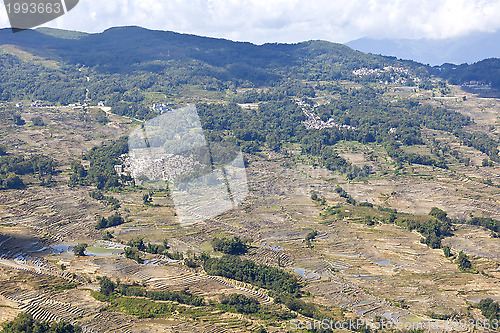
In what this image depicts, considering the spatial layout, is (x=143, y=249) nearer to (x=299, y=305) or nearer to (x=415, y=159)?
(x=299, y=305)

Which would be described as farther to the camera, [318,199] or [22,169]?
[22,169]

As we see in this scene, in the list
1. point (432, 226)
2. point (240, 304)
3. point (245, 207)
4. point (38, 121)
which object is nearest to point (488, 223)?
point (432, 226)

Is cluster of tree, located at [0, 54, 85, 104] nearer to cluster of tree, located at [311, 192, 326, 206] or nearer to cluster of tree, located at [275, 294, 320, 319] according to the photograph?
cluster of tree, located at [311, 192, 326, 206]

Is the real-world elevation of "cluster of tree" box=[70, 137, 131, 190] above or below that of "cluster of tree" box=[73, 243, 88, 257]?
above

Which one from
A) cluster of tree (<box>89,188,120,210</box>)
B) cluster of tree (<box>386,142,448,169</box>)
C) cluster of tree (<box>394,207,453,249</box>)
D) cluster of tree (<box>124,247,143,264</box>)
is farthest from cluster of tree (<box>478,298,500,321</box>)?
cluster of tree (<box>386,142,448,169</box>)

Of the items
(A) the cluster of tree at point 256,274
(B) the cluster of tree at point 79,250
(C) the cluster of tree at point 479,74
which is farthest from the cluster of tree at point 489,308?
(C) the cluster of tree at point 479,74

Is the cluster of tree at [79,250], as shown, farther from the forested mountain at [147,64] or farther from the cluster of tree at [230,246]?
the forested mountain at [147,64]

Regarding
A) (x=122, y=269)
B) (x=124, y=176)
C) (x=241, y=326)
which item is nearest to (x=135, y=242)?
(x=122, y=269)
